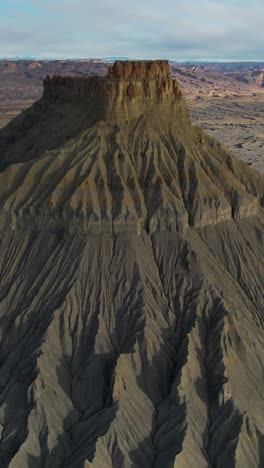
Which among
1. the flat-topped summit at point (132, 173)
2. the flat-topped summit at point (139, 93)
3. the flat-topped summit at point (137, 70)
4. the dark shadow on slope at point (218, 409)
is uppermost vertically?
the flat-topped summit at point (137, 70)

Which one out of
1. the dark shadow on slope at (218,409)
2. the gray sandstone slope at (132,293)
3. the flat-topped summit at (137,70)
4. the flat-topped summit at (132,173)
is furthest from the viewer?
the flat-topped summit at (137,70)

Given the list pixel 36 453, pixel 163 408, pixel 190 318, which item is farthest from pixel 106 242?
pixel 36 453

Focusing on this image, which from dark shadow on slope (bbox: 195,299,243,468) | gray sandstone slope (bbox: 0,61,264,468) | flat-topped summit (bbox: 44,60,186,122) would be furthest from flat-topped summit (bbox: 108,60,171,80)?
dark shadow on slope (bbox: 195,299,243,468)

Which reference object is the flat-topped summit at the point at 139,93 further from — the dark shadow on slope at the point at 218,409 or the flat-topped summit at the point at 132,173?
the dark shadow on slope at the point at 218,409

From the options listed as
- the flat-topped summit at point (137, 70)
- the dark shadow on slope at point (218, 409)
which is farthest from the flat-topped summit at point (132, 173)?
the dark shadow on slope at point (218, 409)

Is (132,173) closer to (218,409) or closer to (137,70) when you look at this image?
(137,70)

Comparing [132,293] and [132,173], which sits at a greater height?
[132,173]

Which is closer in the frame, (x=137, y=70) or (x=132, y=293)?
(x=132, y=293)

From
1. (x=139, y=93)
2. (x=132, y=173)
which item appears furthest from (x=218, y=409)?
(x=139, y=93)

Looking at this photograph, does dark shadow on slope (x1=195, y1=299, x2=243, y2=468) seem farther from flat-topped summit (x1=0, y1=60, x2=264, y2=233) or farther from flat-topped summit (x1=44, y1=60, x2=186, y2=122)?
flat-topped summit (x1=44, y1=60, x2=186, y2=122)
